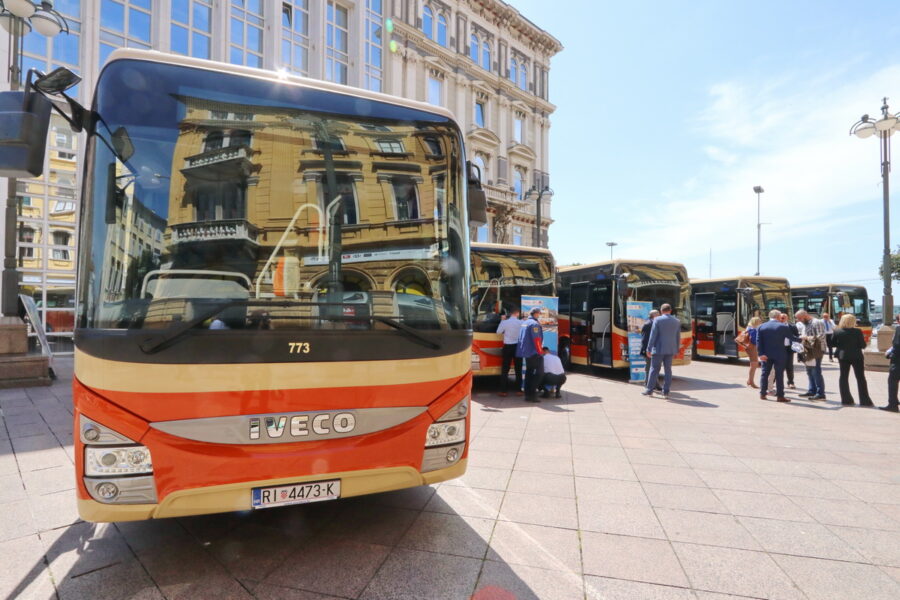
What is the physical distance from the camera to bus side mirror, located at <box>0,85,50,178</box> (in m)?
2.68

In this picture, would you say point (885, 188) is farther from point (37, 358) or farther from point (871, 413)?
point (37, 358)

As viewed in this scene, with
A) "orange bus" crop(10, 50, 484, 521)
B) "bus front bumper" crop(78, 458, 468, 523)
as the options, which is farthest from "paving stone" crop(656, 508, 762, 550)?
"bus front bumper" crop(78, 458, 468, 523)

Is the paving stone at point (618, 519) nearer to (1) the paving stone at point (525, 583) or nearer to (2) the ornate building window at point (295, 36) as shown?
(1) the paving stone at point (525, 583)

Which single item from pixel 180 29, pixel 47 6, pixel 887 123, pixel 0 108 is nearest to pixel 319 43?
pixel 180 29

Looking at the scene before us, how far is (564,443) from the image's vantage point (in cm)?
607

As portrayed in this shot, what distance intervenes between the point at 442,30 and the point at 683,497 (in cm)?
3368

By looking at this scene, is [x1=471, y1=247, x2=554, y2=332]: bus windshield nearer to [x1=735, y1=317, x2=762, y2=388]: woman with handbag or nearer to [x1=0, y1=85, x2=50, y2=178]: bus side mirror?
[x1=735, y1=317, x2=762, y2=388]: woman with handbag

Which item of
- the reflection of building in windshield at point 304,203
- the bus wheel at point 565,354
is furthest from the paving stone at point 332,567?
the bus wheel at point 565,354

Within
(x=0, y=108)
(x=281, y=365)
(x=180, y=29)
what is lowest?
(x=281, y=365)

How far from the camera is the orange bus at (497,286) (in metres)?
10.2

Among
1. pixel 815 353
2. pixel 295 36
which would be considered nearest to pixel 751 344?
pixel 815 353

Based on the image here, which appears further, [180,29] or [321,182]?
[180,29]

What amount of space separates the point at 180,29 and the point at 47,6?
1163 centimetres

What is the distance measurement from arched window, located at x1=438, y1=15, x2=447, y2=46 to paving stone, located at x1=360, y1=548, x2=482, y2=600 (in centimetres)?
3367
